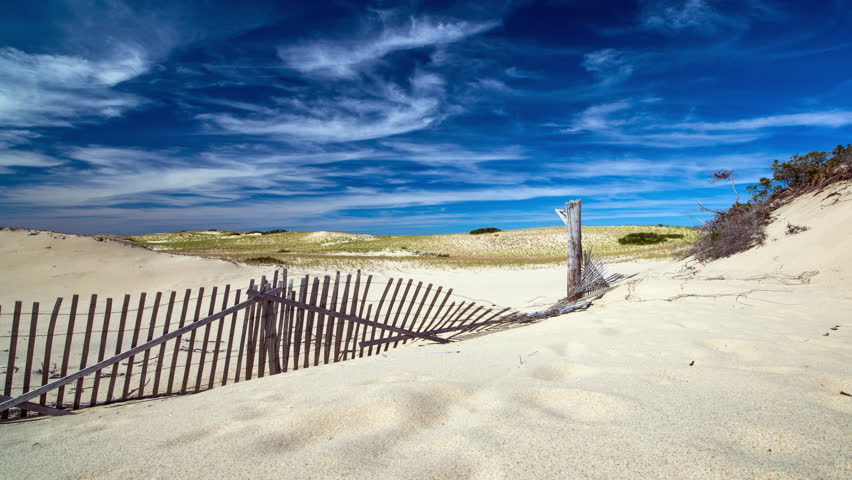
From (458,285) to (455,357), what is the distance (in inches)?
396

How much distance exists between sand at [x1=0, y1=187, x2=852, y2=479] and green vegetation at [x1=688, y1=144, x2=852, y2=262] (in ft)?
21.7

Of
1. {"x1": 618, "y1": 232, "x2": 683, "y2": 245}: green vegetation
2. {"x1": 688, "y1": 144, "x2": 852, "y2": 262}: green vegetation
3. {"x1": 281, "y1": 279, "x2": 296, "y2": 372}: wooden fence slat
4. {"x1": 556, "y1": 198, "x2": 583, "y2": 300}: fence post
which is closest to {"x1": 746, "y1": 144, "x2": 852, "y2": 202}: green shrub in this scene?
{"x1": 688, "y1": 144, "x2": 852, "y2": 262}: green vegetation

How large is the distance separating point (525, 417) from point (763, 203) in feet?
47.2

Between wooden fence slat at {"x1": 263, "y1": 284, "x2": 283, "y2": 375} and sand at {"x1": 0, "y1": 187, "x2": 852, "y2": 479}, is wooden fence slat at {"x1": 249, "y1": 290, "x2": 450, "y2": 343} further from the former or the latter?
sand at {"x1": 0, "y1": 187, "x2": 852, "y2": 479}

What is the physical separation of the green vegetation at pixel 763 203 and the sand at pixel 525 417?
661cm

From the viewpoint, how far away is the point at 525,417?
2.39 metres

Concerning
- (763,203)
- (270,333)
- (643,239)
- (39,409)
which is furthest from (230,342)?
(643,239)

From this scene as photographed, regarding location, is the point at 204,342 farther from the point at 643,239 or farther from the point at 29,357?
the point at 643,239

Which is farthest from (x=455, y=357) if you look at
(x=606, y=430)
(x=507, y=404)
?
(x=606, y=430)

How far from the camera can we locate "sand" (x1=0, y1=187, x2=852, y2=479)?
6.22 feet

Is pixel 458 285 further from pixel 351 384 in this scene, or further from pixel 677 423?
pixel 677 423

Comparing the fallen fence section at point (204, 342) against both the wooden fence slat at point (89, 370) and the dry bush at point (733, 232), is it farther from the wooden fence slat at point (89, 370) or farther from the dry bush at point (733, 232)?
the dry bush at point (733, 232)

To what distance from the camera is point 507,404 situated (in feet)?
8.53

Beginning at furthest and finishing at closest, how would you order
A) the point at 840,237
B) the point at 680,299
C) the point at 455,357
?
the point at 840,237
the point at 680,299
the point at 455,357
